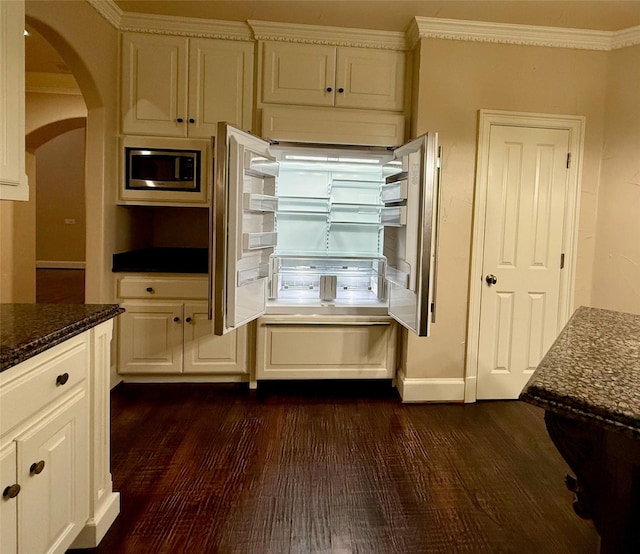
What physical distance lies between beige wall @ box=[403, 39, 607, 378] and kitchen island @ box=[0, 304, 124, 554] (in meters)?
1.99

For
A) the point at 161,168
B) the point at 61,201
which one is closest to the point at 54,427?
the point at 161,168

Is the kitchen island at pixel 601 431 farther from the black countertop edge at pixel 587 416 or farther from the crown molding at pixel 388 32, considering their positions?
the crown molding at pixel 388 32

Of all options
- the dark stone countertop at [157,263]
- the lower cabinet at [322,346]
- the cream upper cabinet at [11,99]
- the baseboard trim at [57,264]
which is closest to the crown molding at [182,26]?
the dark stone countertop at [157,263]

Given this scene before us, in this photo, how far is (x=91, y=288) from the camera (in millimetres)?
2904

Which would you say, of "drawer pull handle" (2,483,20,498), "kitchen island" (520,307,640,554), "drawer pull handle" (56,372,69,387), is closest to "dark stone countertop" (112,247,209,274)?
"drawer pull handle" (56,372,69,387)

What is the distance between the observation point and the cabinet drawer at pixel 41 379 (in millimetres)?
1117

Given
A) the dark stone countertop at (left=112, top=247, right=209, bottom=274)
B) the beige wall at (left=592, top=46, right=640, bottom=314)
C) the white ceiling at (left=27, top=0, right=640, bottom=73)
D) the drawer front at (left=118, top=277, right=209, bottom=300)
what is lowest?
the drawer front at (left=118, top=277, right=209, bottom=300)

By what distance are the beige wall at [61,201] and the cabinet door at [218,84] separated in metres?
7.21

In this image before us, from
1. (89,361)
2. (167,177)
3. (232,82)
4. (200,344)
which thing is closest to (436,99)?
(232,82)

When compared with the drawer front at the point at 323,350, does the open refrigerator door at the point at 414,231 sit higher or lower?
higher

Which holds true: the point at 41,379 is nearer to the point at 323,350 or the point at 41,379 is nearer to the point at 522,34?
the point at 323,350

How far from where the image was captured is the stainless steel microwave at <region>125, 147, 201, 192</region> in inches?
119

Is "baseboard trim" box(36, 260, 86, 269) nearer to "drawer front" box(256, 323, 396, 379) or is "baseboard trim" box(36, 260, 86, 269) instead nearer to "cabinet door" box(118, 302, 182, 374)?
"cabinet door" box(118, 302, 182, 374)

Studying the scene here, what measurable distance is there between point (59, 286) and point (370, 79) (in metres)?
6.23
